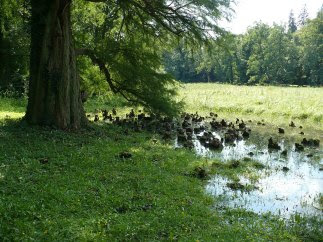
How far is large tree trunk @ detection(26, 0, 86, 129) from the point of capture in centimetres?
1515

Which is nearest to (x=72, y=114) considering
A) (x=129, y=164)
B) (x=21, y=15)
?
(x=129, y=164)

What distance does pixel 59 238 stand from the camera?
648 centimetres

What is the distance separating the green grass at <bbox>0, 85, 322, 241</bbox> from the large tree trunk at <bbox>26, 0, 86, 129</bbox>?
7.48ft

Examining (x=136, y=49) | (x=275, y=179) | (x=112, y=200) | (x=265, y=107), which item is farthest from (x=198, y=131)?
(x=112, y=200)

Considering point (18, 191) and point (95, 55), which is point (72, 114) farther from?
point (18, 191)

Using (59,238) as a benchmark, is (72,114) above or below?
above

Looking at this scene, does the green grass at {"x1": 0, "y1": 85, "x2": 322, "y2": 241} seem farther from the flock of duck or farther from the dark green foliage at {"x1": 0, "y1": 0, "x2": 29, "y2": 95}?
the dark green foliage at {"x1": 0, "y1": 0, "x2": 29, "y2": 95}

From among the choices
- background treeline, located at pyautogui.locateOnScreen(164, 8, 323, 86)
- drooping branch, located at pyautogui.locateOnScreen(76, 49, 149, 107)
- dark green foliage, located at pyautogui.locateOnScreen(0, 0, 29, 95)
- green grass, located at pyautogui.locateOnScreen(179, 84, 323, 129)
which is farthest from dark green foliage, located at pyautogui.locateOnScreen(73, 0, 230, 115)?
background treeline, located at pyautogui.locateOnScreen(164, 8, 323, 86)

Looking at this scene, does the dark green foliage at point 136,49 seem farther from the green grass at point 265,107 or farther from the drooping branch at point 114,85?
the green grass at point 265,107

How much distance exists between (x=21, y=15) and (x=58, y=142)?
9.68m

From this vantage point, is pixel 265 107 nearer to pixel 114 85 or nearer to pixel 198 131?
pixel 198 131

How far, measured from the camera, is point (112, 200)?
8.40 metres

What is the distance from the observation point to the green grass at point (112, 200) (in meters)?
6.98

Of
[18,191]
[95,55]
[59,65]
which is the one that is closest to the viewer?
[18,191]
